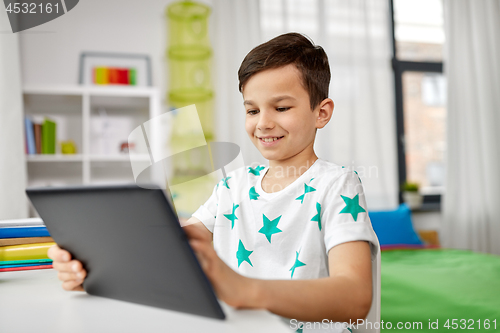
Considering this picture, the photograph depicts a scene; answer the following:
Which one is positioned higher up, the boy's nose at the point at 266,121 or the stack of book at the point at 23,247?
the boy's nose at the point at 266,121

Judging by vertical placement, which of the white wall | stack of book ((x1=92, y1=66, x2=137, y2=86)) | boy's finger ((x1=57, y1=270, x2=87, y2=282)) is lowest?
boy's finger ((x1=57, y1=270, x2=87, y2=282))

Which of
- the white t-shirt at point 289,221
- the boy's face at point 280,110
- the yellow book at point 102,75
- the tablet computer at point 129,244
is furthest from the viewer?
the yellow book at point 102,75

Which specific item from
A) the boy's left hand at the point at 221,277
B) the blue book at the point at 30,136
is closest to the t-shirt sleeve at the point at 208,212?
the boy's left hand at the point at 221,277

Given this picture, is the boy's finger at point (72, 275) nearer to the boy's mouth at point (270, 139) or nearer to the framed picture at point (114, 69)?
the boy's mouth at point (270, 139)

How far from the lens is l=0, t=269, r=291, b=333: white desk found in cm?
36

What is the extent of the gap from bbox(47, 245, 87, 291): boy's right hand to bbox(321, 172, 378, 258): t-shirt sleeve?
0.33 metres

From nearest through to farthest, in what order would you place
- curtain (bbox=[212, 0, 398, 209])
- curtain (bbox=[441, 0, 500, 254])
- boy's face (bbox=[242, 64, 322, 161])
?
boy's face (bbox=[242, 64, 322, 161]) → curtain (bbox=[212, 0, 398, 209]) → curtain (bbox=[441, 0, 500, 254])

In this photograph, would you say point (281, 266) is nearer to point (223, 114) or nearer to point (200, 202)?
point (200, 202)

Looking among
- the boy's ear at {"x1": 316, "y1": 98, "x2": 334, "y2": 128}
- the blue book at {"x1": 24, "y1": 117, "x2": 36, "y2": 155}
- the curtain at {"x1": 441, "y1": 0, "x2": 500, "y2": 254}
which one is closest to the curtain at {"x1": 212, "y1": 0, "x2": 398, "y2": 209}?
the curtain at {"x1": 441, "y1": 0, "x2": 500, "y2": 254}

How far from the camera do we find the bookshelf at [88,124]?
2.35m

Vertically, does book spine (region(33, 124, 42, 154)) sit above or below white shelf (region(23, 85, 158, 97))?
below

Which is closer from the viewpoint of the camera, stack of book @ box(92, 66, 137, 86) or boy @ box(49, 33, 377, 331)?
boy @ box(49, 33, 377, 331)

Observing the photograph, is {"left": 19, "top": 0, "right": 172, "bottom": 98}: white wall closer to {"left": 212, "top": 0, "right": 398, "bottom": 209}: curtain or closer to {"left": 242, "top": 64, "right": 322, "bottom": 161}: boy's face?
{"left": 212, "top": 0, "right": 398, "bottom": 209}: curtain

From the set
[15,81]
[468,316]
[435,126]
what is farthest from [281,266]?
[435,126]
